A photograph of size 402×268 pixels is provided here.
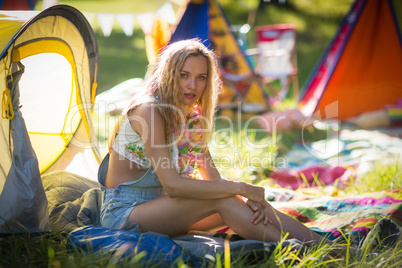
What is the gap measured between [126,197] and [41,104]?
100cm

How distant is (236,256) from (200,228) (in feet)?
1.30

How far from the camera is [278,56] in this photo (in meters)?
6.73

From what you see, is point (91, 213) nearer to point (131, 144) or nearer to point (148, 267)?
point (131, 144)

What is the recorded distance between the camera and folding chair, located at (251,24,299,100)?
661 centimetres

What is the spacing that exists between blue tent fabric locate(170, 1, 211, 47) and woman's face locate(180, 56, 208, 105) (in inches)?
106

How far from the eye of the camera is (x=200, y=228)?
2.13 meters

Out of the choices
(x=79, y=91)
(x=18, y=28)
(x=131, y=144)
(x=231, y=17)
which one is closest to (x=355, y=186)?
(x=131, y=144)

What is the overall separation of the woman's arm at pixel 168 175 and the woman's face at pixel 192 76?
21 cm

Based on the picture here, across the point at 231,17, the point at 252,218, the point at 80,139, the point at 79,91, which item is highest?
the point at 231,17

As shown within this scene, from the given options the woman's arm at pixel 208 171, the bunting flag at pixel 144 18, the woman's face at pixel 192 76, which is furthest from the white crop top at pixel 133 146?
the bunting flag at pixel 144 18

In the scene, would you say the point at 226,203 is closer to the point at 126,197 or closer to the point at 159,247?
the point at 159,247

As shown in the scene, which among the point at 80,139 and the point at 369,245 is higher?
the point at 80,139

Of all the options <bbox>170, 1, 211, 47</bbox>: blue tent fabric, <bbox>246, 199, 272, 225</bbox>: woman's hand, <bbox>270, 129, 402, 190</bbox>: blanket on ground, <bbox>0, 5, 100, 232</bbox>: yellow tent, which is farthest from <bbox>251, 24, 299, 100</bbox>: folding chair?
<bbox>246, 199, 272, 225</bbox>: woman's hand

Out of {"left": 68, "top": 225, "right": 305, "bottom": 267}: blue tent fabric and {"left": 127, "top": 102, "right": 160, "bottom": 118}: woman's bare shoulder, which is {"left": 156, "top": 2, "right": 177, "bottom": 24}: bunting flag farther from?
{"left": 68, "top": 225, "right": 305, "bottom": 267}: blue tent fabric
